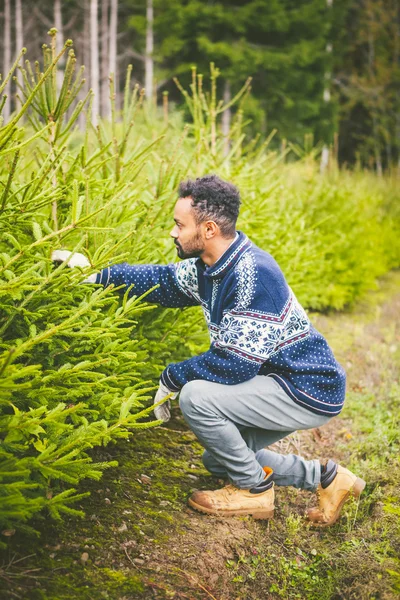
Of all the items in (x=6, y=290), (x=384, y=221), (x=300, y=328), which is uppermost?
(x=6, y=290)

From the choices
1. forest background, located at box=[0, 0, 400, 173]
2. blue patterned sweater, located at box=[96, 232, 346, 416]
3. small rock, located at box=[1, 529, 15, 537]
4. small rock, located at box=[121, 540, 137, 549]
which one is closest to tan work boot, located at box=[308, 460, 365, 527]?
blue patterned sweater, located at box=[96, 232, 346, 416]

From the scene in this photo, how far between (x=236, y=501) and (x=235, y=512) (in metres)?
0.06

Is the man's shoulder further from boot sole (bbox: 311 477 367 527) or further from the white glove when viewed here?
boot sole (bbox: 311 477 367 527)

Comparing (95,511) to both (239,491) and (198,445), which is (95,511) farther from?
(198,445)

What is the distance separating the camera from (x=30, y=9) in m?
25.8

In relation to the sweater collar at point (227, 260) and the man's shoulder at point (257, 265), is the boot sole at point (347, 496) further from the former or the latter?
the sweater collar at point (227, 260)

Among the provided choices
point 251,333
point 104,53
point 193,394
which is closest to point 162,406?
point 193,394

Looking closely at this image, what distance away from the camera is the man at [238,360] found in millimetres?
2506

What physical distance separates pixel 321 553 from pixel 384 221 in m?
9.37

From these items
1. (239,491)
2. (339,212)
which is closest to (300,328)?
(239,491)

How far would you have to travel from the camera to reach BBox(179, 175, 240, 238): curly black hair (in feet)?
8.55

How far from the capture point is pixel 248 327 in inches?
96.7

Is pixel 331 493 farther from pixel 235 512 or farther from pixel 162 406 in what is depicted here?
pixel 162 406

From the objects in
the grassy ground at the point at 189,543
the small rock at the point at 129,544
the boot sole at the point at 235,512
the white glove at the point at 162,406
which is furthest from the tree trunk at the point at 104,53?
the small rock at the point at 129,544
